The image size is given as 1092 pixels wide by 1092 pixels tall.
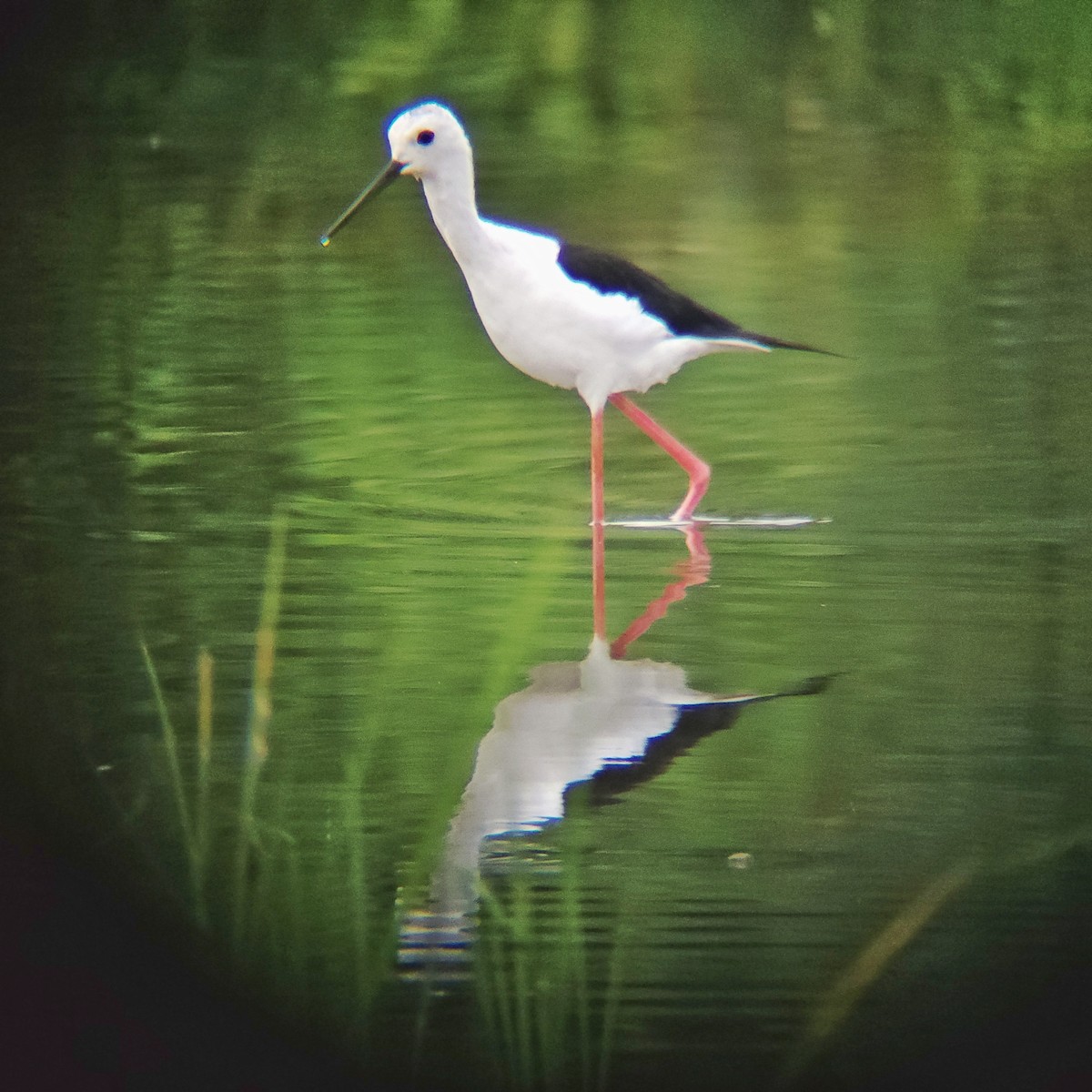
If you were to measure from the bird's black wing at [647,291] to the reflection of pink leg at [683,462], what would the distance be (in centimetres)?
36

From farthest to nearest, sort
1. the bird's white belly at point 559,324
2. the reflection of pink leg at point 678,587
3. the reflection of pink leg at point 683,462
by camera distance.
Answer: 1. the reflection of pink leg at point 683,462
2. the bird's white belly at point 559,324
3. the reflection of pink leg at point 678,587

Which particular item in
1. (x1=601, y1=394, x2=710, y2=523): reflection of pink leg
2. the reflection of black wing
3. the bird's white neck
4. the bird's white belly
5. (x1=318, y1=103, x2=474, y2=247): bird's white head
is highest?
(x1=318, y1=103, x2=474, y2=247): bird's white head

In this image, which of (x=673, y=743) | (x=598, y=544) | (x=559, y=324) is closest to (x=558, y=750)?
(x=673, y=743)

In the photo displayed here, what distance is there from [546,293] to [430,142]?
598 mm

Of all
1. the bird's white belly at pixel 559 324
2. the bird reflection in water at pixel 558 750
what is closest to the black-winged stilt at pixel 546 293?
the bird's white belly at pixel 559 324

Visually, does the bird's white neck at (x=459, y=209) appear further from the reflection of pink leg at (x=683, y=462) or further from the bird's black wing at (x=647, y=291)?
the reflection of pink leg at (x=683, y=462)

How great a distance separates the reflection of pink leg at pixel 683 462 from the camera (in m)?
7.69

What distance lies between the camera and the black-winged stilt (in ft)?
24.3

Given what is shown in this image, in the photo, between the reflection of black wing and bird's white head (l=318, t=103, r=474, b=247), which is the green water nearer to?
the reflection of black wing

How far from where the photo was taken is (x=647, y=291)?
24.7 feet

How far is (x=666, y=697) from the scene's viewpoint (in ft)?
19.0

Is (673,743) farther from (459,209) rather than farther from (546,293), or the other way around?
(459,209)

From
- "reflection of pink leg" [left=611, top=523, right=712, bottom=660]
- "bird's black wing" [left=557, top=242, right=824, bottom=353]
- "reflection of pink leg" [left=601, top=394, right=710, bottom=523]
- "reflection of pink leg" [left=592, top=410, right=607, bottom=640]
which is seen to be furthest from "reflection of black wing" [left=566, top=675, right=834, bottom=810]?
"bird's black wing" [left=557, top=242, right=824, bottom=353]

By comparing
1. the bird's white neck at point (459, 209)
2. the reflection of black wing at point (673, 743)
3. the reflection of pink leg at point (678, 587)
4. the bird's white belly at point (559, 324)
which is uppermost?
the bird's white neck at point (459, 209)
